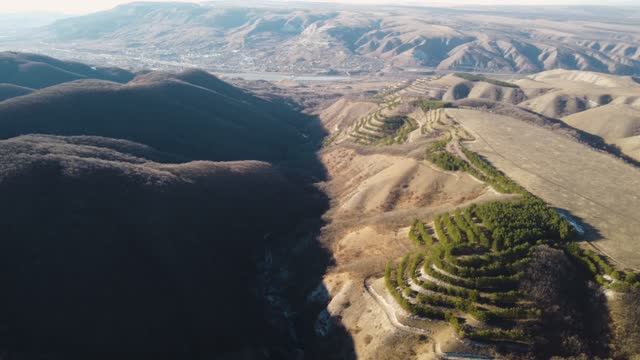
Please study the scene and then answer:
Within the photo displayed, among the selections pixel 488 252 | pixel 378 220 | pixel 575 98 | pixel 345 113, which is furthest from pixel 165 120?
pixel 575 98

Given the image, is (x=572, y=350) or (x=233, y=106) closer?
(x=572, y=350)

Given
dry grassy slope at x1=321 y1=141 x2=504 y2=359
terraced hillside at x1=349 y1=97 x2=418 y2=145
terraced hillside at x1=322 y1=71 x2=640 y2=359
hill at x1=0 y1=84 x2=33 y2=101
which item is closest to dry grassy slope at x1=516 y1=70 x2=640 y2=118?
terraced hillside at x1=349 y1=97 x2=418 y2=145

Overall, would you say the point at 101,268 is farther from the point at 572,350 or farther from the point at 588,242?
the point at 588,242

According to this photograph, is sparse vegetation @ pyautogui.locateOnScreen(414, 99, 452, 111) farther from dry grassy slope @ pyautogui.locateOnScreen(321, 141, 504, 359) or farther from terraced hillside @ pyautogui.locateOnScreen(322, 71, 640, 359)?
terraced hillside @ pyautogui.locateOnScreen(322, 71, 640, 359)

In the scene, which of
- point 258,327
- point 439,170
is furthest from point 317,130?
point 258,327

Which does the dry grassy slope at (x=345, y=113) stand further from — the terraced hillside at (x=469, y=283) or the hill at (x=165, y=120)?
the terraced hillside at (x=469, y=283)

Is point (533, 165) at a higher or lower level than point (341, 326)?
higher
